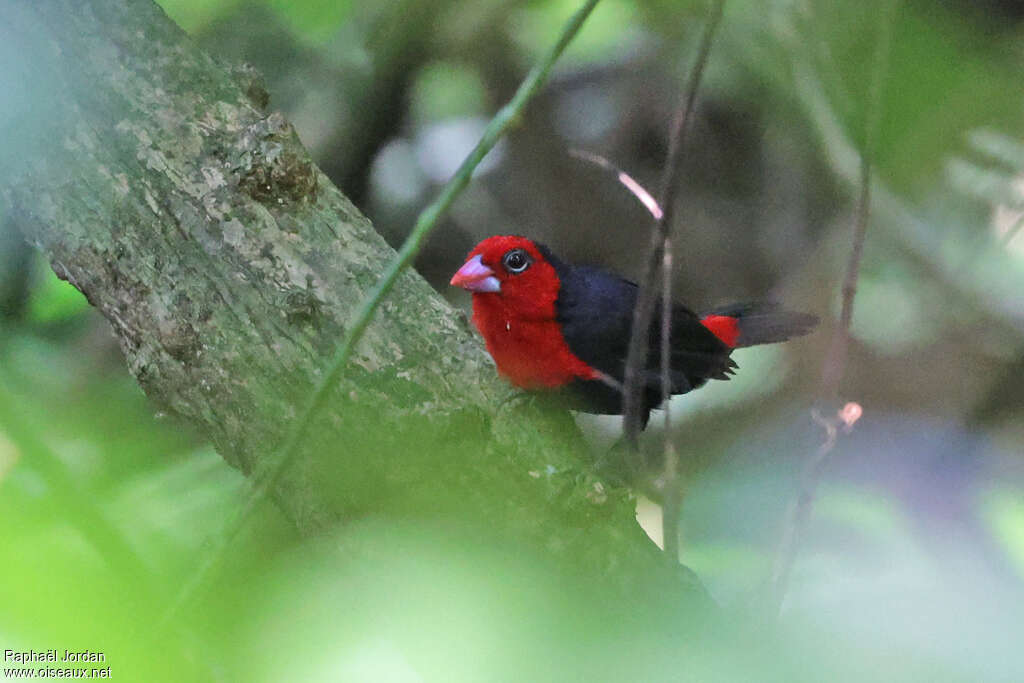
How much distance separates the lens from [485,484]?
1812mm

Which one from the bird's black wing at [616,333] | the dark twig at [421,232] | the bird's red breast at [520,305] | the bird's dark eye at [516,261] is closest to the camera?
the dark twig at [421,232]

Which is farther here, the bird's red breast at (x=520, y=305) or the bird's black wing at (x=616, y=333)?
the bird's black wing at (x=616, y=333)

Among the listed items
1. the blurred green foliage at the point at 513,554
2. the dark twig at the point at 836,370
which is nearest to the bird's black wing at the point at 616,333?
the blurred green foliage at the point at 513,554

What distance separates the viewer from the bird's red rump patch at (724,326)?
3.49 metres

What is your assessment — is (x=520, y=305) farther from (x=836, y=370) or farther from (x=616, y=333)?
(x=836, y=370)

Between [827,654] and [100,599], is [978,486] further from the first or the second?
[100,599]

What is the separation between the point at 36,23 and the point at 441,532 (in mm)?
1969

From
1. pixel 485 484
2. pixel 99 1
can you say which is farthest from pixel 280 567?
pixel 99 1

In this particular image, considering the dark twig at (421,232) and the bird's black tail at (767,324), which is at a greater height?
the bird's black tail at (767,324)

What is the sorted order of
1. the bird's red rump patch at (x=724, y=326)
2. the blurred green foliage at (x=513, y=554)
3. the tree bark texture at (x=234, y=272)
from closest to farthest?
1. the blurred green foliage at (x=513, y=554)
2. the tree bark texture at (x=234, y=272)
3. the bird's red rump patch at (x=724, y=326)

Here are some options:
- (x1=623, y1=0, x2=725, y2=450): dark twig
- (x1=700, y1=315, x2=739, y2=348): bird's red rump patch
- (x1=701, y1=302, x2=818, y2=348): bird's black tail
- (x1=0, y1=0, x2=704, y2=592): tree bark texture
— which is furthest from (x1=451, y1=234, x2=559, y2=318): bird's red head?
(x1=623, y1=0, x2=725, y2=450): dark twig

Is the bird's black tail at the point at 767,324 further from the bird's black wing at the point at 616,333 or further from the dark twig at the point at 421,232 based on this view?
the dark twig at the point at 421,232

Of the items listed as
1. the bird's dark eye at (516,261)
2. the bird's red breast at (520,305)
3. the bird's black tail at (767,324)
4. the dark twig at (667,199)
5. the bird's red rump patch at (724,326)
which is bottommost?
the dark twig at (667,199)

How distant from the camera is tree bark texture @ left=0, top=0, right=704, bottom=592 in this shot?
1.98m
